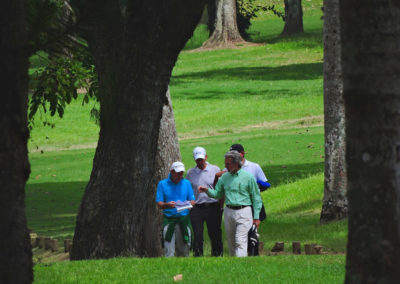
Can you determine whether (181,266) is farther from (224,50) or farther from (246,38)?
(246,38)

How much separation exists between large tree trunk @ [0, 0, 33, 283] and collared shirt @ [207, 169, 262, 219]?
7014mm

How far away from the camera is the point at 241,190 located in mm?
12094

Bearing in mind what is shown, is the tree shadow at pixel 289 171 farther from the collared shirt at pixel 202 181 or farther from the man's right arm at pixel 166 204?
the man's right arm at pixel 166 204

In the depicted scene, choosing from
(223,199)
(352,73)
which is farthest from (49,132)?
(352,73)

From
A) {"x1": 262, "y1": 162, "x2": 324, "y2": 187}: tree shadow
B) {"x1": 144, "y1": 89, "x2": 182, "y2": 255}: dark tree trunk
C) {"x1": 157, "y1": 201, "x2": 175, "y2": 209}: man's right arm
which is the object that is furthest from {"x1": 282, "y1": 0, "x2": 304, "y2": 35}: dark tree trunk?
{"x1": 157, "y1": 201, "x2": 175, "y2": 209}: man's right arm

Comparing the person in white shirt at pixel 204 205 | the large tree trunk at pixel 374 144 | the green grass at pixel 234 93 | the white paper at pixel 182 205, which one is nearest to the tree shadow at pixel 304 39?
the green grass at pixel 234 93

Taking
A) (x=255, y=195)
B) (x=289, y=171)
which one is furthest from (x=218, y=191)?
(x=289, y=171)

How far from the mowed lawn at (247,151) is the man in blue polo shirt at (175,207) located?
1.60 m

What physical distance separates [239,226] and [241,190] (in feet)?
1.60

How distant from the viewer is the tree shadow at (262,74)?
165ft

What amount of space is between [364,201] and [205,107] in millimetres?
36150

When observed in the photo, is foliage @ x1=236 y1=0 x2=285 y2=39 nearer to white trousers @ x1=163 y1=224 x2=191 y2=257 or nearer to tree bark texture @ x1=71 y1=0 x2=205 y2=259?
white trousers @ x1=163 y1=224 x2=191 y2=257

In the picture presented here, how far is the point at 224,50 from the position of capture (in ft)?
203

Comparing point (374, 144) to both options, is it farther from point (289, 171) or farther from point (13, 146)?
point (289, 171)
